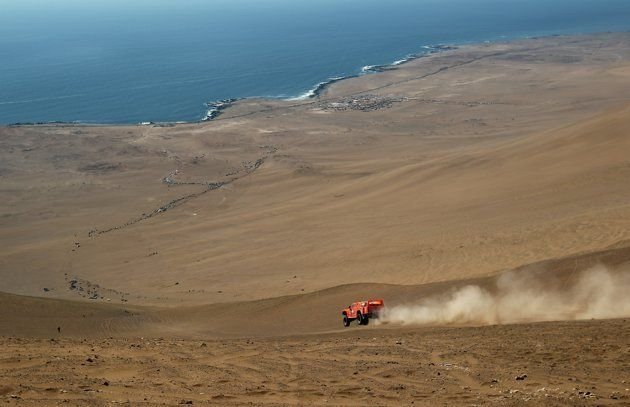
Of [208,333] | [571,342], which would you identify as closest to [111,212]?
[208,333]

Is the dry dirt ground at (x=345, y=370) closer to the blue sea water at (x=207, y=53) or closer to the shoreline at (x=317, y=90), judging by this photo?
the shoreline at (x=317, y=90)

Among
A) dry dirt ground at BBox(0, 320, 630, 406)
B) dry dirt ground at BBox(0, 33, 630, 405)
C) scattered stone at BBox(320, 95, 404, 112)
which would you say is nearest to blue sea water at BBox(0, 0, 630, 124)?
scattered stone at BBox(320, 95, 404, 112)

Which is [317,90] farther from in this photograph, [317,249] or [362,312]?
[362,312]

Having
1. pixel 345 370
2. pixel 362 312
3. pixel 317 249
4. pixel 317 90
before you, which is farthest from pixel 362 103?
pixel 345 370

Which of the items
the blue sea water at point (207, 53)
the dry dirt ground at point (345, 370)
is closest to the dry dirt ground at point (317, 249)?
the dry dirt ground at point (345, 370)

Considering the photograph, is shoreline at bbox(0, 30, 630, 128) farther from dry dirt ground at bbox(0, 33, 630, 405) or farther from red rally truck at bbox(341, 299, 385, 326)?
red rally truck at bbox(341, 299, 385, 326)
